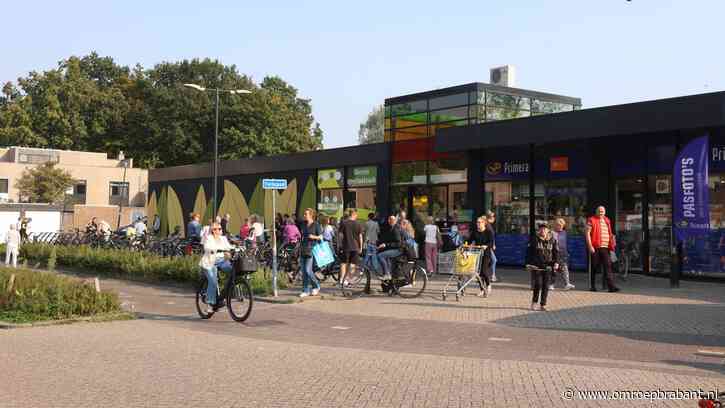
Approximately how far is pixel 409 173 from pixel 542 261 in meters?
11.6

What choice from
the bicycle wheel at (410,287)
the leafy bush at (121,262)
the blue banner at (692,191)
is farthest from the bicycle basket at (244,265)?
the blue banner at (692,191)

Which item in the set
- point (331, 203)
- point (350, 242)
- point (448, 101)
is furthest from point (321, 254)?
point (331, 203)

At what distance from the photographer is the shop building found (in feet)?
53.5

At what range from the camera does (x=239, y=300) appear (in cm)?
1161

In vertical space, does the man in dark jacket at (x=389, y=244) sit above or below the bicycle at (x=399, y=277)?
above

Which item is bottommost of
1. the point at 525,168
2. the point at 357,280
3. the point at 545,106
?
the point at 357,280

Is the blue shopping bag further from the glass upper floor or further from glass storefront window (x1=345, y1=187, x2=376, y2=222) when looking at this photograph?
glass storefront window (x1=345, y1=187, x2=376, y2=222)

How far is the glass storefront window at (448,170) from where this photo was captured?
72.0 feet

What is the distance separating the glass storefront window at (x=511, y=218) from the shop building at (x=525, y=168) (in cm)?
3

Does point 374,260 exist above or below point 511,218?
below

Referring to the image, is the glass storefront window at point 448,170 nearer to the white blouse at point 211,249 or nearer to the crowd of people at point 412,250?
the crowd of people at point 412,250

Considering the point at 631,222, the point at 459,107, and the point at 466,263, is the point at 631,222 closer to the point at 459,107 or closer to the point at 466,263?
the point at 466,263

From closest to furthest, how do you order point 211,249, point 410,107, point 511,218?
1. point 211,249
2. point 511,218
3. point 410,107

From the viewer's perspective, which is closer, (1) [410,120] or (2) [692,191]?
(2) [692,191]
